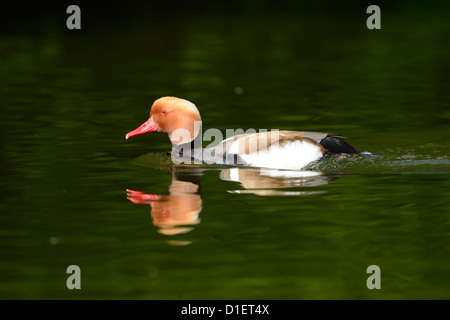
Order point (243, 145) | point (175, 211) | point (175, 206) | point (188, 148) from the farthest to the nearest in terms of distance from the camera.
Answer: point (188, 148) → point (243, 145) → point (175, 206) → point (175, 211)

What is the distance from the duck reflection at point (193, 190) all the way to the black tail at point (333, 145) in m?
0.64

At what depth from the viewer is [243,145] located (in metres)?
10.6

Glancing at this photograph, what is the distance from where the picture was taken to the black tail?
1083cm

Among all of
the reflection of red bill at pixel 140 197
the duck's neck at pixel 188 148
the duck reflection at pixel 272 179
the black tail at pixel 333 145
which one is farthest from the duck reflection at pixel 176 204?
the black tail at pixel 333 145

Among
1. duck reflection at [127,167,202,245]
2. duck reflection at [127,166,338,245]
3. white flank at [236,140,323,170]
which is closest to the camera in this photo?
duck reflection at [127,167,202,245]

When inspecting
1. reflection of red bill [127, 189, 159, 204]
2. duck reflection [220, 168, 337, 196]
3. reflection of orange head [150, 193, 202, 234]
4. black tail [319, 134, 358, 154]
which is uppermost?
black tail [319, 134, 358, 154]

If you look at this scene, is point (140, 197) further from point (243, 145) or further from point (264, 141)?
point (264, 141)

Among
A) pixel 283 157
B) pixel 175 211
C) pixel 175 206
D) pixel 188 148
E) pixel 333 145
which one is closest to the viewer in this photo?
pixel 175 211

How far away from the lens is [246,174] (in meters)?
10.2

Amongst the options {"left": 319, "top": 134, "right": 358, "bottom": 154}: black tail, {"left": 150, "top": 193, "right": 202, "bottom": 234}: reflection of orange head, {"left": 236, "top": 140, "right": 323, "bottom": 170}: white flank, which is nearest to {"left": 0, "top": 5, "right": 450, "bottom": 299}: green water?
{"left": 150, "top": 193, "right": 202, "bottom": 234}: reflection of orange head

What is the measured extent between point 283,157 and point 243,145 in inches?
20.0

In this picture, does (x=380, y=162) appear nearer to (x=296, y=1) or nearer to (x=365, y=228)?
(x=365, y=228)

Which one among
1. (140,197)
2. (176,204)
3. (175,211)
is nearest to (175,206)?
(176,204)

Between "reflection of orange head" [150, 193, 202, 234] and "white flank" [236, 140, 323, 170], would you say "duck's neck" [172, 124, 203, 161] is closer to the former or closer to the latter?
"white flank" [236, 140, 323, 170]
